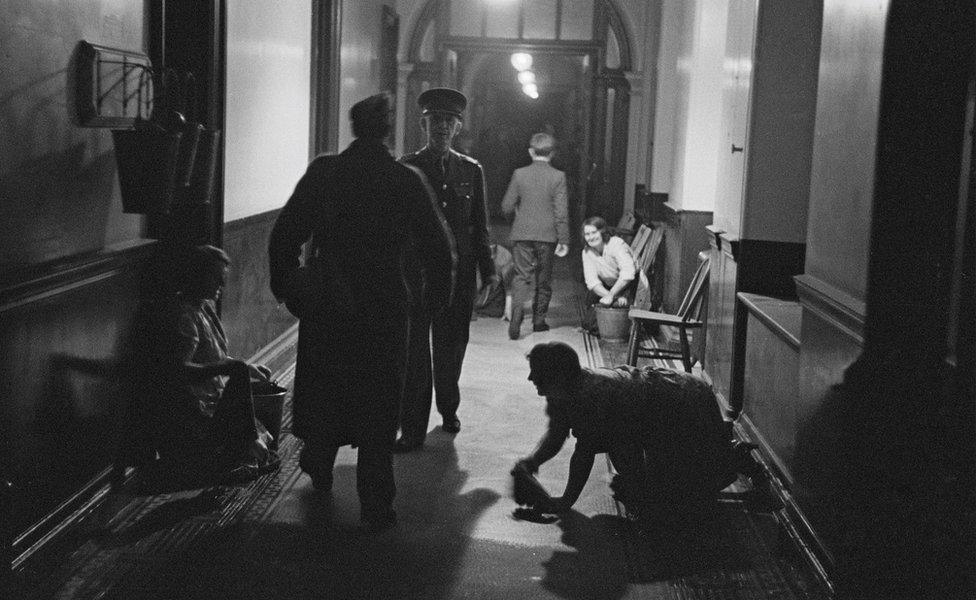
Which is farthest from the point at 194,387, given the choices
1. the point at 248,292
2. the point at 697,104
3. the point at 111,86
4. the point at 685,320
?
the point at 697,104

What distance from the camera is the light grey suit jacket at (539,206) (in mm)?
10914

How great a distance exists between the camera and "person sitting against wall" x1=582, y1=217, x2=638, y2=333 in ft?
34.1

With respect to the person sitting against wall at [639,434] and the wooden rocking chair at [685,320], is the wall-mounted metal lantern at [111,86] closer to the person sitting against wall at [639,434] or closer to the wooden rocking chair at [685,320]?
the person sitting against wall at [639,434]

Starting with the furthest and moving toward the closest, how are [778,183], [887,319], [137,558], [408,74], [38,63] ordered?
[408,74], [778,183], [137,558], [38,63], [887,319]

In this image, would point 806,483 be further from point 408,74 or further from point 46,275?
point 408,74

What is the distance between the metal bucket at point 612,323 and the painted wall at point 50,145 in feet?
19.8

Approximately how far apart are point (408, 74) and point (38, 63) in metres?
11.3

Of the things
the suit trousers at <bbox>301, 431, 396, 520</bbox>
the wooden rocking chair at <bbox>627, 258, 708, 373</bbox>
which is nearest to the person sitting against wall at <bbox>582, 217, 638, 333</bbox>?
the wooden rocking chair at <bbox>627, 258, 708, 373</bbox>

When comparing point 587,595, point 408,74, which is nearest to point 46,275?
point 587,595

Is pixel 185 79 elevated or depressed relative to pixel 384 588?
elevated

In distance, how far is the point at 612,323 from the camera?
10.5 m

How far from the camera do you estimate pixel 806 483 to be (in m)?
4.62

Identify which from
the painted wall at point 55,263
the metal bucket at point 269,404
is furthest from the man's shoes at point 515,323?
the painted wall at point 55,263

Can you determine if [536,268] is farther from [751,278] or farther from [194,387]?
[194,387]
